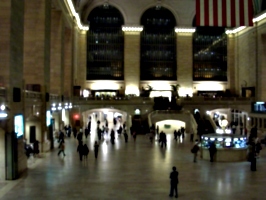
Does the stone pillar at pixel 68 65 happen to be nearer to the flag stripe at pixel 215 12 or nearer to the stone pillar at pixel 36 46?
the stone pillar at pixel 36 46

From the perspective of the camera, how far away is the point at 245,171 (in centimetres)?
1759

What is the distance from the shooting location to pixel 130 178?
52.1 ft

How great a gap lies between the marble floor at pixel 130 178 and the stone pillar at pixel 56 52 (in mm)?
9532

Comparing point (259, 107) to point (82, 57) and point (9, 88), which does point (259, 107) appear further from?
point (9, 88)

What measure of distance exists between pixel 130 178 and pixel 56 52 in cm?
1805

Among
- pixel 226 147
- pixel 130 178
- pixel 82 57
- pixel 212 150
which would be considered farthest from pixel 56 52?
pixel 130 178

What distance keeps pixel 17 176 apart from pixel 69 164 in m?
3.34

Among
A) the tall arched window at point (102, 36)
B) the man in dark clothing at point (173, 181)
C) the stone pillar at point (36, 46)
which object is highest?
the tall arched window at point (102, 36)

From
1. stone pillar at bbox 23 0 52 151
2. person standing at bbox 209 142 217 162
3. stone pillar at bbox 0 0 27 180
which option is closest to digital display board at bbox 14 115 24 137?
stone pillar at bbox 0 0 27 180

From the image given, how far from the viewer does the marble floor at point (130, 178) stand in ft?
43.6

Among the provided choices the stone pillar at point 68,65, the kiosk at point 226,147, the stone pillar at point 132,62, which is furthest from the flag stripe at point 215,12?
the stone pillar at point 132,62

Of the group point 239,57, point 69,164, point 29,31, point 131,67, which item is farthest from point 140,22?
point 69,164

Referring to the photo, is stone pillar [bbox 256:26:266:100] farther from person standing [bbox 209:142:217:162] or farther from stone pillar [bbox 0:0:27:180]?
stone pillar [bbox 0:0:27:180]

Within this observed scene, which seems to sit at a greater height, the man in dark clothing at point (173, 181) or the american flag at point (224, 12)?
the american flag at point (224, 12)
